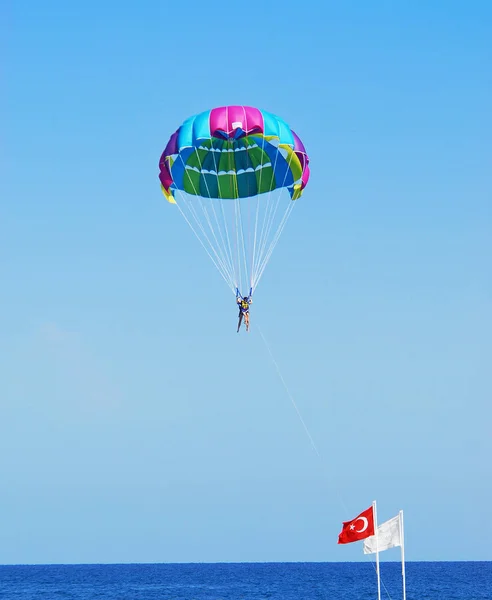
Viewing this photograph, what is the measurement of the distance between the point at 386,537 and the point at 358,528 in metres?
0.78

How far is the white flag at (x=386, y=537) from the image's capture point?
86.0 feet

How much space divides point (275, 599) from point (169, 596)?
800cm

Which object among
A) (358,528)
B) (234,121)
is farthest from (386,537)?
(234,121)

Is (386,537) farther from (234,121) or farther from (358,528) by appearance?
(234,121)

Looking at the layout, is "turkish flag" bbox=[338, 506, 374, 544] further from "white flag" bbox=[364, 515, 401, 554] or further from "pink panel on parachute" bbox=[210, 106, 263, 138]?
"pink panel on parachute" bbox=[210, 106, 263, 138]

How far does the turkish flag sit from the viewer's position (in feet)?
86.9

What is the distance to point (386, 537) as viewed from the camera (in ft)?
87.1

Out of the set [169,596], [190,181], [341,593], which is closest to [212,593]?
[169,596]

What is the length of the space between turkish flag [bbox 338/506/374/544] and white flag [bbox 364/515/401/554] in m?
0.25

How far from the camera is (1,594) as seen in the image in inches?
3172

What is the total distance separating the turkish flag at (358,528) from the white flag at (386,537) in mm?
252

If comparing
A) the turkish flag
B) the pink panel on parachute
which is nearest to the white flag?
the turkish flag

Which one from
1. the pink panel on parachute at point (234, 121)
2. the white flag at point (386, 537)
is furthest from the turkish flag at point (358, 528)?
the pink panel on parachute at point (234, 121)

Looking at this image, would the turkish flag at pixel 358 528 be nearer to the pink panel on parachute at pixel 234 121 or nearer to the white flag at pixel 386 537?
the white flag at pixel 386 537
